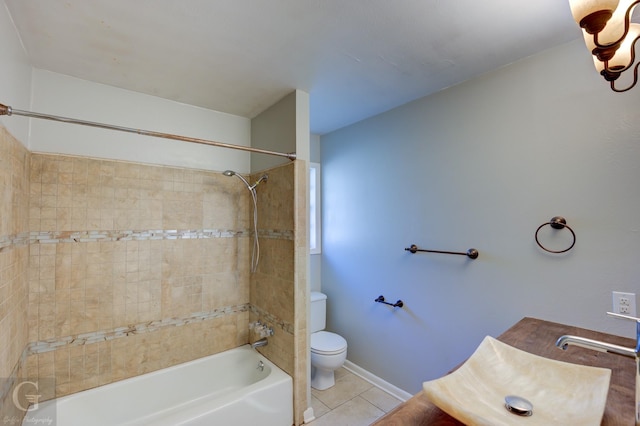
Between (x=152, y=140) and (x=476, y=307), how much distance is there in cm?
261

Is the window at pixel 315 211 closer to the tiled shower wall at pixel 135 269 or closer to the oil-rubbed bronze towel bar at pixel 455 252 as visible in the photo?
the tiled shower wall at pixel 135 269

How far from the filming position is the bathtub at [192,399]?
5.46ft

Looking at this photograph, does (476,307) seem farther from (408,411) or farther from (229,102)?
(229,102)

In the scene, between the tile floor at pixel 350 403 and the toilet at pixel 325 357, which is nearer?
the tile floor at pixel 350 403

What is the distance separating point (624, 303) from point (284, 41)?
2.13 meters

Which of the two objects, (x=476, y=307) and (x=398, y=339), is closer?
(x=476, y=307)

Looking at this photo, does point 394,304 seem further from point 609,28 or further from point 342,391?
point 609,28

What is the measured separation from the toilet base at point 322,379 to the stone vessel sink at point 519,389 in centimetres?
177

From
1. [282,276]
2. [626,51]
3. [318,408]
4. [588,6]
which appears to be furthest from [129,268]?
[626,51]

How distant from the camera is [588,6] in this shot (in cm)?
85

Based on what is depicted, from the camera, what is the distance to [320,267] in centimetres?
319

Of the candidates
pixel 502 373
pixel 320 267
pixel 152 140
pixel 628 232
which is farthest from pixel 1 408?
pixel 628 232

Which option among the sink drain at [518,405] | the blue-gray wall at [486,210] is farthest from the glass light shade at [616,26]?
the sink drain at [518,405]

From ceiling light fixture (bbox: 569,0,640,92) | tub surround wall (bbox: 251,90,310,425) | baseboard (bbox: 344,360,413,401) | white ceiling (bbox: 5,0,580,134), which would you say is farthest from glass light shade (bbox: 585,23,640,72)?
baseboard (bbox: 344,360,413,401)
